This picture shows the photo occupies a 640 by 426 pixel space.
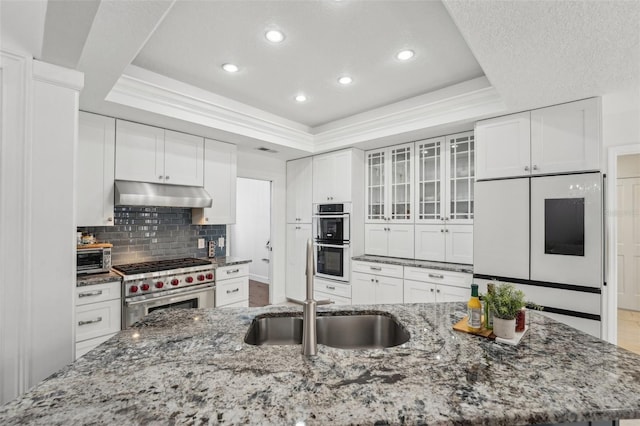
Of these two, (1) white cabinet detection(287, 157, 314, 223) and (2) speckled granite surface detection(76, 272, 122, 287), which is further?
(1) white cabinet detection(287, 157, 314, 223)

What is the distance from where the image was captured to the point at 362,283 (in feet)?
13.0

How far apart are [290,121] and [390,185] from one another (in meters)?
1.61

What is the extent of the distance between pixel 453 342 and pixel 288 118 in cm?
338

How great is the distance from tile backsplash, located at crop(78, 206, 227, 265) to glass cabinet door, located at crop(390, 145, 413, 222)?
2464mm

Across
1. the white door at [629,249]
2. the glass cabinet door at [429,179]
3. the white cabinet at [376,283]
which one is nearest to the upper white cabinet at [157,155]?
the white cabinet at [376,283]

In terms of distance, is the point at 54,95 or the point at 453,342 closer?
the point at 453,342

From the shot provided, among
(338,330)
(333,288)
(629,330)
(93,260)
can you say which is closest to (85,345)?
(93,260)

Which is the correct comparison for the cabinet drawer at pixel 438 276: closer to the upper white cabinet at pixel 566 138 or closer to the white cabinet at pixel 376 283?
the white cabinet at pixel 376 283

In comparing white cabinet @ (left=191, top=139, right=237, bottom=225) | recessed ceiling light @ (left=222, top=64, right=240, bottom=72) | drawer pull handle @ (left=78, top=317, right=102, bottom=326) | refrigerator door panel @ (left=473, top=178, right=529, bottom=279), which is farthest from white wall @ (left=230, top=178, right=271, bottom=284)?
refrigerator door panel @ (left=473, top=178, right=529, bottom=279)

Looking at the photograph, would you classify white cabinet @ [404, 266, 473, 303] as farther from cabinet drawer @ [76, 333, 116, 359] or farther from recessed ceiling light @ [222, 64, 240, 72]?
cabinet drawer @ [76, 333, 116, 359]

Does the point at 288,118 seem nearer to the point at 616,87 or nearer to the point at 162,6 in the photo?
the point at 162,6

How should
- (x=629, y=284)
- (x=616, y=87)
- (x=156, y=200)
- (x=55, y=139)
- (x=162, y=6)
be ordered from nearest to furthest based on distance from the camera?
1. (x=162, y=6)
2. (x=55, y=139)
3. (x=616, y=87)
4. (x=156, y=200)
5. (x=629, y=284)

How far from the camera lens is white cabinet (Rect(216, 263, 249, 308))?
3445 mm

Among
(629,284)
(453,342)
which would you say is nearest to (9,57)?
(453,342)
